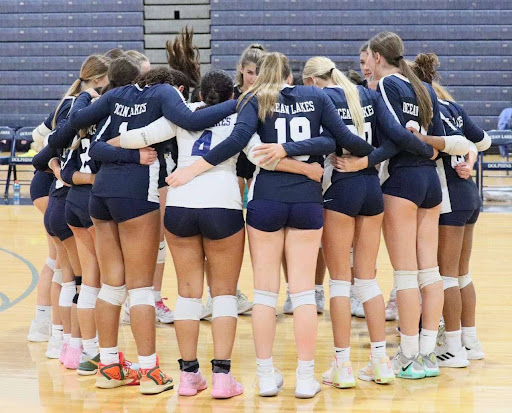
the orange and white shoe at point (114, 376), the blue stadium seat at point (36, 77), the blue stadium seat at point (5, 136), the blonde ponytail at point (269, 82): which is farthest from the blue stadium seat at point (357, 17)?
the orange and white shoe at point (114, 376)

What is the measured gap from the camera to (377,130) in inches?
142

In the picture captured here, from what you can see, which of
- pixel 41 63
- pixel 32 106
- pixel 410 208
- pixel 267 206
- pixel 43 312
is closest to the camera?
pixel 267 206

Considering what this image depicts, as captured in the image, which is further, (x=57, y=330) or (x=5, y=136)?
(x=5, y=136)

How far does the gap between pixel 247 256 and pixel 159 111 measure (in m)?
3.80

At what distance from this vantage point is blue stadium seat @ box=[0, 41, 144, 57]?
47.0 ft

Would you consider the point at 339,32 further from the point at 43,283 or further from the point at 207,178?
the point at 207,178

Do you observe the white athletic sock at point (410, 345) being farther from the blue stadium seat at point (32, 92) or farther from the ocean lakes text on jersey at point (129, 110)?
the blue stadium seat at point (32, 92)

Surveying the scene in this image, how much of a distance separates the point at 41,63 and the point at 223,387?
12.3m

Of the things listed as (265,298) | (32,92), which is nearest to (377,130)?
(265,298)

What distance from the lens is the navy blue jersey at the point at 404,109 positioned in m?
3.54

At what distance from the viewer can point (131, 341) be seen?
14.3 ft

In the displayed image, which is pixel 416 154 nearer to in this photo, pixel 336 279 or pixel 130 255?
pixel 336 279

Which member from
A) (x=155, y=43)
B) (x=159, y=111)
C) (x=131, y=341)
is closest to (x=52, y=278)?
(x=131, y=341)

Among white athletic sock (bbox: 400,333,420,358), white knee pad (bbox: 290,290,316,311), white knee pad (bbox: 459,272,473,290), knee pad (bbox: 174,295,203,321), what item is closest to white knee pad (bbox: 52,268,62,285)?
knee pad (bbox: 174,295,203,321)
